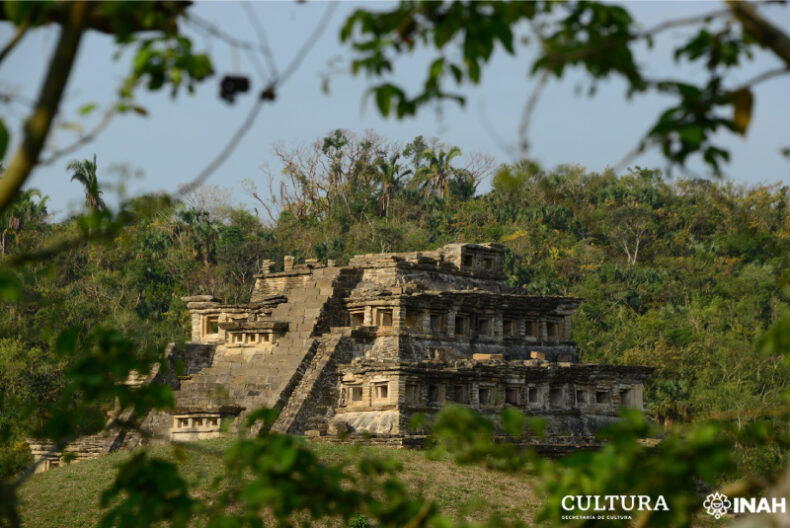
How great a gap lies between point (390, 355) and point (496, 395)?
2.91m

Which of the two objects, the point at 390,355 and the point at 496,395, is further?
the point at 496,395

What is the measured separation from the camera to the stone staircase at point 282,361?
29781 mm

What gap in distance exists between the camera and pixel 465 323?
33031 mm

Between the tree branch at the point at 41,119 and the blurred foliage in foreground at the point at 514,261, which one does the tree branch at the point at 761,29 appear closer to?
the tree branch at the point at 41,119

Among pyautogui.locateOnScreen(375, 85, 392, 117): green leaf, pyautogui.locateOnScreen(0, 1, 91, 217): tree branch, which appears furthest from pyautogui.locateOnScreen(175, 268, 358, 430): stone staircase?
pyautogui.locateOnScreen(0, 1, 91, 217): tree branch

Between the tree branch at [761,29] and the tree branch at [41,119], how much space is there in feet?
9.13

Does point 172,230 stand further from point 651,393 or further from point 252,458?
point 252,458

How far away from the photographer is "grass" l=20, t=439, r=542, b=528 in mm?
24047

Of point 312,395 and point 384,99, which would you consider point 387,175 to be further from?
point 384,99

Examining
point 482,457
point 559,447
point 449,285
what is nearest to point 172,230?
point 449,285

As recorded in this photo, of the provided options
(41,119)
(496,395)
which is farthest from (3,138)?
(496,395)

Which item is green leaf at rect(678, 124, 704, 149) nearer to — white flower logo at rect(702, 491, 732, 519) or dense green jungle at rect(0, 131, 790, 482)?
white flower logo at rect(702, 491, 732, 519)

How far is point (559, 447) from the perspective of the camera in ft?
97.5

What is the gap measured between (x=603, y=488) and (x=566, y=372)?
88.8 ft
